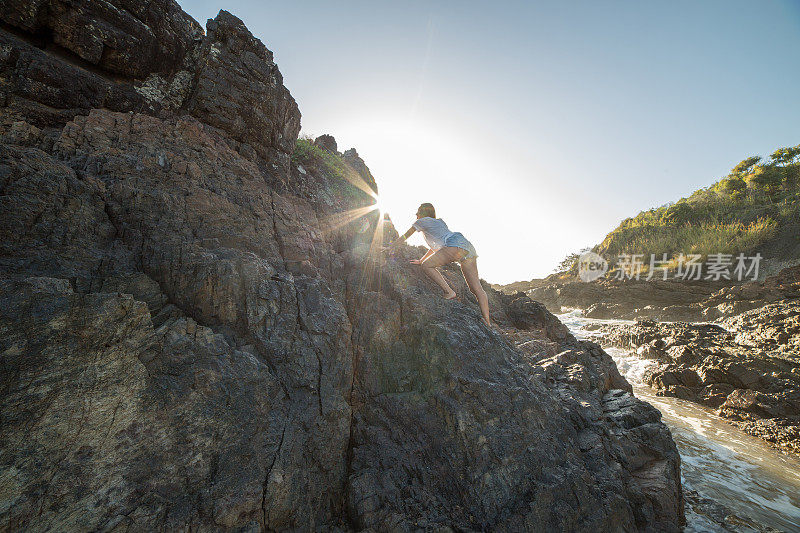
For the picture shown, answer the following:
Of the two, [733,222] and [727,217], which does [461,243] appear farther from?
[727,217]

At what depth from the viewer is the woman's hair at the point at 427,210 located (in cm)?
572

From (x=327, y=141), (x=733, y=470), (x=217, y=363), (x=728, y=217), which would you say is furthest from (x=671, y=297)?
(x=217, y=363)

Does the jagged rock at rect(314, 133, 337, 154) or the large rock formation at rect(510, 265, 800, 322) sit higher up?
the jagged rock at rect(314, 133, 337, 154)

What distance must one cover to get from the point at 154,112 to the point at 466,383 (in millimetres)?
6258

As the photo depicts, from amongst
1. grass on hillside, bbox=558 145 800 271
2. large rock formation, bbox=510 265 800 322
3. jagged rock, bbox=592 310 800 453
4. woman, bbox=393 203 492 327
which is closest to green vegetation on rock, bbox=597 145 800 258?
grass on hillside, bbox=558 145 800 271

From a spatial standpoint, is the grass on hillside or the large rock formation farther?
the grass on hillside

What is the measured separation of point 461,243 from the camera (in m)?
5.17

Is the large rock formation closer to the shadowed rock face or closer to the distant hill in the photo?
the distant hill

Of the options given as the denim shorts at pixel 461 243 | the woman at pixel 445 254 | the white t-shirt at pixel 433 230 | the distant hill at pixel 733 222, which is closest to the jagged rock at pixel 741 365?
the woman at pixel 445 254

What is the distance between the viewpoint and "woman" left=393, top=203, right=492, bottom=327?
16.9 ft

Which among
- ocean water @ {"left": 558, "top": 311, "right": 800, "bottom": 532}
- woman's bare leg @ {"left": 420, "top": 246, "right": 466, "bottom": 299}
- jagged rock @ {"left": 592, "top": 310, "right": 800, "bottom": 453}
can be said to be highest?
woman's bare leg @ {"left": 420, "top": 246, "right": 466, "bottom": 299}

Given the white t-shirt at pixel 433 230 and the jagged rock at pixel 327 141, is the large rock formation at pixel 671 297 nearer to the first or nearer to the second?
the white t-shirt at pixel 433 230

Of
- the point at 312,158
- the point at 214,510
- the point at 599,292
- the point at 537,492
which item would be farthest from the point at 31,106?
the point at 599,292

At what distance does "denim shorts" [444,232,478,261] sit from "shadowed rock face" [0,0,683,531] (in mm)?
888
